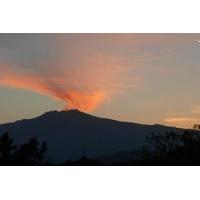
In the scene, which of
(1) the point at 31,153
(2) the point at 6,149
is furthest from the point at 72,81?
(2) the point at 6,149

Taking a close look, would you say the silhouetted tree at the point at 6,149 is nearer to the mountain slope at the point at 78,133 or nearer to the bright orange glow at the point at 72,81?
the mountain slope at the point at 78,133

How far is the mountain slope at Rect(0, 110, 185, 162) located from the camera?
6.95m

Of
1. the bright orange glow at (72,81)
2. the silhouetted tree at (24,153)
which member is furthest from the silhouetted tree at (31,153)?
the bright orange glow at (72,81)

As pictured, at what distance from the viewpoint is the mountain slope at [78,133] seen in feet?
22.8

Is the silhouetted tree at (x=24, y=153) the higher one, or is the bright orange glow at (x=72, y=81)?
the bright orange glow at (x=72, y=81)

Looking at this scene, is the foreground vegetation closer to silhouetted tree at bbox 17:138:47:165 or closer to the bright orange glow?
silhouetted tree at bbox 17:138:47:165

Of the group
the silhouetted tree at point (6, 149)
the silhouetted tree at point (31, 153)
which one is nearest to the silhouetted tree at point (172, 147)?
the silhouetted tree at point (31, 153)

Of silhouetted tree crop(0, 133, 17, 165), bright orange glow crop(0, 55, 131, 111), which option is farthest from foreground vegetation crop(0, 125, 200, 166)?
bright orange glow crop(0, 55, 131, 111)

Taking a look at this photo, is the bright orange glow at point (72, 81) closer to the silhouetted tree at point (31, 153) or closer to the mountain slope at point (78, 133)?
the mountain slope at point (78, 133)

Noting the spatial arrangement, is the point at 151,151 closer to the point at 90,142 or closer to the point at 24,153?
the point at 90,142

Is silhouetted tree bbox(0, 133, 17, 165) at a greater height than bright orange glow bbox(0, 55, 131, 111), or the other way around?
bright orange glow bbox(0, 55, 131, 111)

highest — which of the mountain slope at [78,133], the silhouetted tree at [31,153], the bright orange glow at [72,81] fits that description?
the bright orange glow at [72,81]
